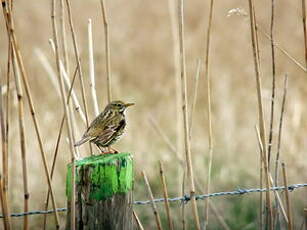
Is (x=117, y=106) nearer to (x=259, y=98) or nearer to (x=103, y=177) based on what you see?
(x=259, y=98)

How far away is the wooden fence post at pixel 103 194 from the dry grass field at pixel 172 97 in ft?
7.11

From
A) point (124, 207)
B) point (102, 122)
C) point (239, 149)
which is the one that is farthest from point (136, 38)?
point (124, 207)

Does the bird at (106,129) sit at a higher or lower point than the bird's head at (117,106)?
lower

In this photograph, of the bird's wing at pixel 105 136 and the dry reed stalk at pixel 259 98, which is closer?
the dry reed stalk at pixel 259 98

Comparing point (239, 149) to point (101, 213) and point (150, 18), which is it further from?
point (101, 213)

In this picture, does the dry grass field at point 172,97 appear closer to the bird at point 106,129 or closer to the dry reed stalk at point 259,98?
the bird at point 106,129

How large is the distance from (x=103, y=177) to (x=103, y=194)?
0.07m

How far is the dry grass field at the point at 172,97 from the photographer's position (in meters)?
8.38

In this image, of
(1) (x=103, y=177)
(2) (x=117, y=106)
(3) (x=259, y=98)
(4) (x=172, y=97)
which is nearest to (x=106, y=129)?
(2) (x=117, y=106)

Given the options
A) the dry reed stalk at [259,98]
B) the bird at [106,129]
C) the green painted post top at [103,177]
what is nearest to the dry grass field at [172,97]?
the bird at [106,129]

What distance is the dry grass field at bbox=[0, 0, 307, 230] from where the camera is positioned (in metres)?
8.38

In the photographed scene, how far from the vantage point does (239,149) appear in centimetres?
969

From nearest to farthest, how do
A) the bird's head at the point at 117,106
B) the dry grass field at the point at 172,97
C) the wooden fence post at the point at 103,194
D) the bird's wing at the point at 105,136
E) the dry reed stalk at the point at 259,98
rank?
1. the wooden fence post at the point at 103,194
2. the dry reed stalk at the point at 259,98
3. the bird's wing at the point at 105,136
4. the bird's head at the point at 117,106
5. the dry grass field at the point at 172,97

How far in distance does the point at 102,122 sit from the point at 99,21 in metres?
9.82
